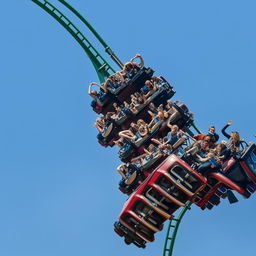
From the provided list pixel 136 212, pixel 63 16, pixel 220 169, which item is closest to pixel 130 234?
pixel 136 212

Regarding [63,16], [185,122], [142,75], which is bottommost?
[185,122]

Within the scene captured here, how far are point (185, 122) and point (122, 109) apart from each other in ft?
5.78

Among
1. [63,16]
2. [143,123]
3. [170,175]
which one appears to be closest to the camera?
[170,175]

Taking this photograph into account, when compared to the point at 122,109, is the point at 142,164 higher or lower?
lower

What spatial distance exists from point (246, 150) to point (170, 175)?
6.59 ft

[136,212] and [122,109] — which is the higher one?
[122,109]

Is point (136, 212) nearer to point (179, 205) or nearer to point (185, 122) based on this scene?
point (179, 205)

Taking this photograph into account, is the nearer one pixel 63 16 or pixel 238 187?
pixel 238 187

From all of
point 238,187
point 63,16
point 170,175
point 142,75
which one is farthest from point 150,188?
point 63,16

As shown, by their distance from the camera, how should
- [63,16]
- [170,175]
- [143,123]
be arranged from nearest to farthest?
[170,175] → [143,123] → [63,16]

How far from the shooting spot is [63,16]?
26.3 meters

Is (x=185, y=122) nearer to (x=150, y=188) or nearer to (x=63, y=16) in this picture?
(x=150, y=188)

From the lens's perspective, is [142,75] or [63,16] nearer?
[142,75]

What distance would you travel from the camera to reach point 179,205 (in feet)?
69.8
